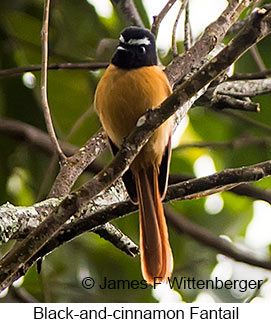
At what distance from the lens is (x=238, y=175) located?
1.85m

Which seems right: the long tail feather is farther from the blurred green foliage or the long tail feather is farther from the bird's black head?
the blurred green foliage

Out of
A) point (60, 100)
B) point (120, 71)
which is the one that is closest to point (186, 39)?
point (120, 71)

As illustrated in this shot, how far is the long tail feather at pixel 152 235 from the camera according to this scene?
91.7 inches

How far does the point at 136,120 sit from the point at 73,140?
4.52 ft

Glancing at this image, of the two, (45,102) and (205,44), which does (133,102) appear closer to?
(45,102)

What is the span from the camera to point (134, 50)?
2.66 m

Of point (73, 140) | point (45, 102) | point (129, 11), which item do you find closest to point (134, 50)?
point (45, 102)

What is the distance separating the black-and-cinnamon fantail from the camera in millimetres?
2432

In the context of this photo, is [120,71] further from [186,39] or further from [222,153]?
[222,153]

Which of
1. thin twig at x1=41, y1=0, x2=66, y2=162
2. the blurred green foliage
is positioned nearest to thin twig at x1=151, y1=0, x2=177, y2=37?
thin twig at x1=41, y1=0, x2=66, y2=162

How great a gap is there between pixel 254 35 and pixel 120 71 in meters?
1.04

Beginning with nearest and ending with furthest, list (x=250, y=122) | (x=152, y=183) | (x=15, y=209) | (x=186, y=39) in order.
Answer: (x=15, y=209) < (x=152, y=183) < (x=186, y=39) < (x=250, y=122)

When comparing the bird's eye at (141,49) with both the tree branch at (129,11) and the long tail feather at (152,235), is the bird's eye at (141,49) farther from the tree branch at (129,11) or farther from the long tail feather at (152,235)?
the tree branch at (129,11)

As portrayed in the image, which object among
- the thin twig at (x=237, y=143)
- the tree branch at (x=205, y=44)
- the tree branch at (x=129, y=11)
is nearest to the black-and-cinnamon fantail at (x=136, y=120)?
the tree branch at (x=205, y=44)
